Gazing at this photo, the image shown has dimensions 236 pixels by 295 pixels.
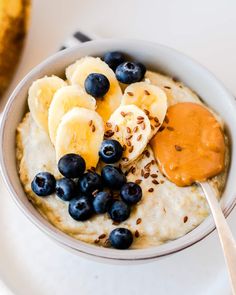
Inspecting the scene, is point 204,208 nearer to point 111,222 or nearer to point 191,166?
point 191,166

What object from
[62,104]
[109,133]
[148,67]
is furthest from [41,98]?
[148,67]

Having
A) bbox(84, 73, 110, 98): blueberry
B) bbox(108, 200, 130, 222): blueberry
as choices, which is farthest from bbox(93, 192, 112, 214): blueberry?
bbox(84, 73, 110, 98): blueberry

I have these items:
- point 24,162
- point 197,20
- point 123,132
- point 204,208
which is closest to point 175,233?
point 204,208

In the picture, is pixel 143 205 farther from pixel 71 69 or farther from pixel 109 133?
pixel 71 69

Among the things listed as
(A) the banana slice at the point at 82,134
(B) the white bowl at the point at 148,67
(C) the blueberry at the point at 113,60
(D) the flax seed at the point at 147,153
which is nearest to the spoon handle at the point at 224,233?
(B) the white bowl at the point at 148,67

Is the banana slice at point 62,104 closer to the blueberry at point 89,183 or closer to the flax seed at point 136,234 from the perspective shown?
the blueberry at point 89,183
